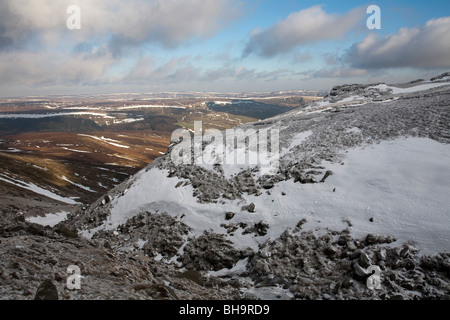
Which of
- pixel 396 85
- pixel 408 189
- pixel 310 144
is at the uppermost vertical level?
pixel 396 85

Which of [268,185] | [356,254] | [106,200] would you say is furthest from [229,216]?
[106,200]

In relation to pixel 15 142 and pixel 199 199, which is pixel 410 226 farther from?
pixel 15 142

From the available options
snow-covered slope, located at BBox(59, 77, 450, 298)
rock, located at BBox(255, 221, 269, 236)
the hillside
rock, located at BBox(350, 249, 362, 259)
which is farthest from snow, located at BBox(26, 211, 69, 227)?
rock, located at BBox(350, 249, 362, 259)

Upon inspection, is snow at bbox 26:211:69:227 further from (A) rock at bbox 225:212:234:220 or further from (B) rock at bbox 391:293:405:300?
(B) rock at bbox 391:293:405:300

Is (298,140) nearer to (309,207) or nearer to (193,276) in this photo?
(309,207)

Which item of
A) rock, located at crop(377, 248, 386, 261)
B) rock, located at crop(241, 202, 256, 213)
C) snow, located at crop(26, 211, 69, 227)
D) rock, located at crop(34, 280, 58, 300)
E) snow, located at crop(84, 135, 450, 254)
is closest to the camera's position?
rock, located at crop(34, 280, 58, 300)

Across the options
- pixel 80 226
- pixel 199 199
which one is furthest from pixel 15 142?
pixel 199 199
